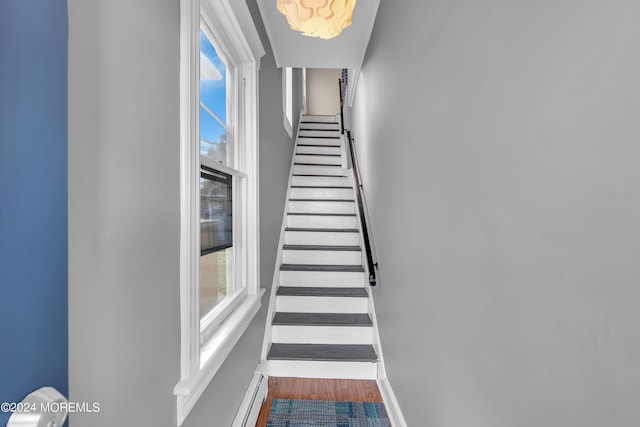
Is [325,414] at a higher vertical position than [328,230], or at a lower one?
lower

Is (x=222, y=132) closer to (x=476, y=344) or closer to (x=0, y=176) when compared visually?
(x=0, y=176)

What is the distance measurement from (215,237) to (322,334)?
139 cm

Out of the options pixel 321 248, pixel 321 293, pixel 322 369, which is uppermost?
pixel 321 248

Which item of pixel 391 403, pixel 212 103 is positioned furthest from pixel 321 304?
pixel 212 103

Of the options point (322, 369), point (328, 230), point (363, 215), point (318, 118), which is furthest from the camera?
point (318, 118)

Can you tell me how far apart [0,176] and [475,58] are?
3.35 ft

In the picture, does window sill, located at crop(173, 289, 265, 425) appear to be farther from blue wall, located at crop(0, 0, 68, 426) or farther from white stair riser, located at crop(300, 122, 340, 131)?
→ white stair riser, located at crop(300, 122, 340, 131)

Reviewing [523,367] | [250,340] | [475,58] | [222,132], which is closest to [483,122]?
[475,58]

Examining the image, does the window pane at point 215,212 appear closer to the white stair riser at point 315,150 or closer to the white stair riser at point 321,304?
the white stair riser at point 321,304

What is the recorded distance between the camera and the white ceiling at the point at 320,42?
2.39m

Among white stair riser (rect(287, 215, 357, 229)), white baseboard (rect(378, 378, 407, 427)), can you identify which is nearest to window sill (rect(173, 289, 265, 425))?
white baseboard (rect(378, 378, 407, 427))

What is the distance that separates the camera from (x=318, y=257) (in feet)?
10.3

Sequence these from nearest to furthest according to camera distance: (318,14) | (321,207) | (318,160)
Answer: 1. (318,14)
2. (321,207)
3. (318,160)

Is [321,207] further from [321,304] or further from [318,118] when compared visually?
[318,118]
